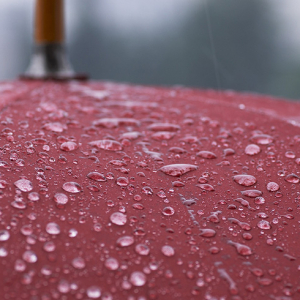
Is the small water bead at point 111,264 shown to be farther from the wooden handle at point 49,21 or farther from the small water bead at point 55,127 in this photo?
the wooden handle at point 49,21

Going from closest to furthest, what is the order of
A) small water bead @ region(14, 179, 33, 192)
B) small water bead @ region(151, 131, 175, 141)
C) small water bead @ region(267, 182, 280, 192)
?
small water bead @ region(14, 179, 33, 192)
small water bead @ region(267, 182, 280, 192)
small water bead @ region(151, 131, 175, 141)

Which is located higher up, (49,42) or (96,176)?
(49,42)

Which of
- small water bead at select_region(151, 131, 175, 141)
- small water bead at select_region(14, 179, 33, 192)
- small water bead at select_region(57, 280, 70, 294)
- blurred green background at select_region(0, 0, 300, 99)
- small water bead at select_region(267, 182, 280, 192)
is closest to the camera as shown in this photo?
small water bead at select_region(57, 280, 70, 294)

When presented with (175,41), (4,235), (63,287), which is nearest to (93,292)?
(63,287)

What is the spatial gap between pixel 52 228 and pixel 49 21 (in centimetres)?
113

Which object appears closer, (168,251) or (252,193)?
(168,251)

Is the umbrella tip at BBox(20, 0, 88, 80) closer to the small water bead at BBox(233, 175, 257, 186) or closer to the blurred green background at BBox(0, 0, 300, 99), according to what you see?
the small water bead at BBox(233, 175, 257, 186)

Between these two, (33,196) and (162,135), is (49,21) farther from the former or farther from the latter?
(33,196)

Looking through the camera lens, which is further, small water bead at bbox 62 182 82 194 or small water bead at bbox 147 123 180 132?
small water bead at bbox 147 123 180 132

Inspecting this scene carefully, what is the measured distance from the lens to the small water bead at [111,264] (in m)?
0.48

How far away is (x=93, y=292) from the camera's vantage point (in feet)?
1.50

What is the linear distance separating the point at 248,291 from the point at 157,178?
0.79ft

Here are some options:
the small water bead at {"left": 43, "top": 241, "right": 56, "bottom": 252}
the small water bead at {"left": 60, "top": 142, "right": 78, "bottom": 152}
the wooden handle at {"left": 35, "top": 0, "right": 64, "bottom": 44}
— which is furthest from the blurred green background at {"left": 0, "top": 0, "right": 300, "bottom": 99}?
the small water bead at {"left": 43, "top": 241, "right": 56, "bottom": 252}

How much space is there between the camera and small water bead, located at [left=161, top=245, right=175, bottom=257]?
0.52 metres
